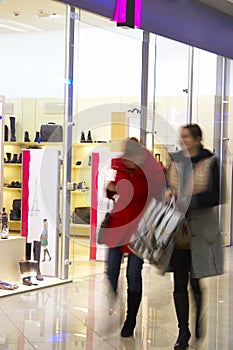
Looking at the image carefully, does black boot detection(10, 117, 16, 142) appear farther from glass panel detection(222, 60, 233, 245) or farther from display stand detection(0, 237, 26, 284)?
display stand detection(0, 237, 26, 284)

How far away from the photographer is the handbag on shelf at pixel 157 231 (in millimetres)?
3611

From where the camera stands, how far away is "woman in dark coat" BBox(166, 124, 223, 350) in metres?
3.74

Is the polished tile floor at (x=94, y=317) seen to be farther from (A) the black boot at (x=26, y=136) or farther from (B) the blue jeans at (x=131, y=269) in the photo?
(A) the black boot at (x=26, y=136)

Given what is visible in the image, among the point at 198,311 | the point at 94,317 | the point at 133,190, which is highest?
the point at 133,190

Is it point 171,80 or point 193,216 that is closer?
point 193,216

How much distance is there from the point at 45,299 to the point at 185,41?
162 inches

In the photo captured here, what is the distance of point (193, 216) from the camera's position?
3912mm

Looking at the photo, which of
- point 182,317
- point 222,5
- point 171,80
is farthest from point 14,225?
point 182,317

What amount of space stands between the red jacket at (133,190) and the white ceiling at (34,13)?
430 cm

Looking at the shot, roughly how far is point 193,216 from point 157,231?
11.0 inches

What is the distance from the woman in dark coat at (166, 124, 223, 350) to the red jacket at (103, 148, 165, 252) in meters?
0.14

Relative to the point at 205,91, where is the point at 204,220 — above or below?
below

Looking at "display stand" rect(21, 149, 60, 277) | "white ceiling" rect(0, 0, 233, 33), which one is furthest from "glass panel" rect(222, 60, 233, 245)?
"display stand" rect(21, 149, 60, 277)

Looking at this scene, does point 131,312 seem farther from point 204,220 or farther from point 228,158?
point 228,158
